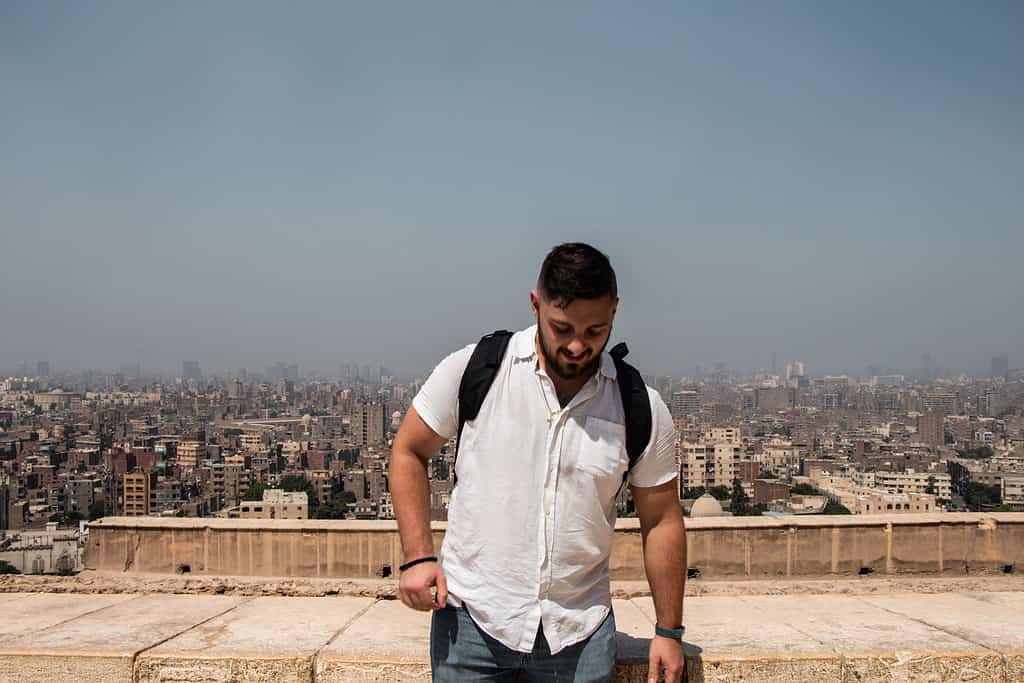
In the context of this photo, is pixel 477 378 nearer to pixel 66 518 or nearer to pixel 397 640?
pixel 397 640

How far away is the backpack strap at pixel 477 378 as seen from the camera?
1969mm

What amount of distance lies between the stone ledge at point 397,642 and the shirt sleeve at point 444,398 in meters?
0.93

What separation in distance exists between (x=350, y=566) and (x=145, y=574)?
1578mm

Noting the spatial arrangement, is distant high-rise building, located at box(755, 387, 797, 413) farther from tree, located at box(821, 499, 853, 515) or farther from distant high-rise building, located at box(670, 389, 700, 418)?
tree, located at box(821, 499, 853, 515)

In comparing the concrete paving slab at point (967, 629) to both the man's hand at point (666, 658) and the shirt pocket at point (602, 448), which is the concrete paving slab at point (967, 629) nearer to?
the man's hand at point (666, 658)

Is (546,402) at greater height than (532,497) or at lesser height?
greater

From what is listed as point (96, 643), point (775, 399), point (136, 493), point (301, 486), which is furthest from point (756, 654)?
point (775, 399)

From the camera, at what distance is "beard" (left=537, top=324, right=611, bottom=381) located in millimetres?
1918

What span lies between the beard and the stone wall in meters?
4.09

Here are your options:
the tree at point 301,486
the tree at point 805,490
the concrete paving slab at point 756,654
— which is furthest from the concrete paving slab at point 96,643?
the tree at point 805,490

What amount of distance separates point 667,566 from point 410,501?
672 mm

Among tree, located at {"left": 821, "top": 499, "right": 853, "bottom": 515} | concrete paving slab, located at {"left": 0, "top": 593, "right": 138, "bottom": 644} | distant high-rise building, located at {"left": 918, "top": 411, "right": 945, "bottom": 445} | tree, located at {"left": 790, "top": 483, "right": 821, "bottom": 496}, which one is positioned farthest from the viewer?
distant high-rise building, located at {"left": 918, "top": 411, "right": 945, "bottom": 445}

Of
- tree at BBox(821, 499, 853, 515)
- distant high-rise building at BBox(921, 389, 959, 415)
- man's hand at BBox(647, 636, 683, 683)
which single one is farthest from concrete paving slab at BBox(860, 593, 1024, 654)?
distant high-rise building at BBox(921, 389, 959, 415)

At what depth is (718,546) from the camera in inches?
235
